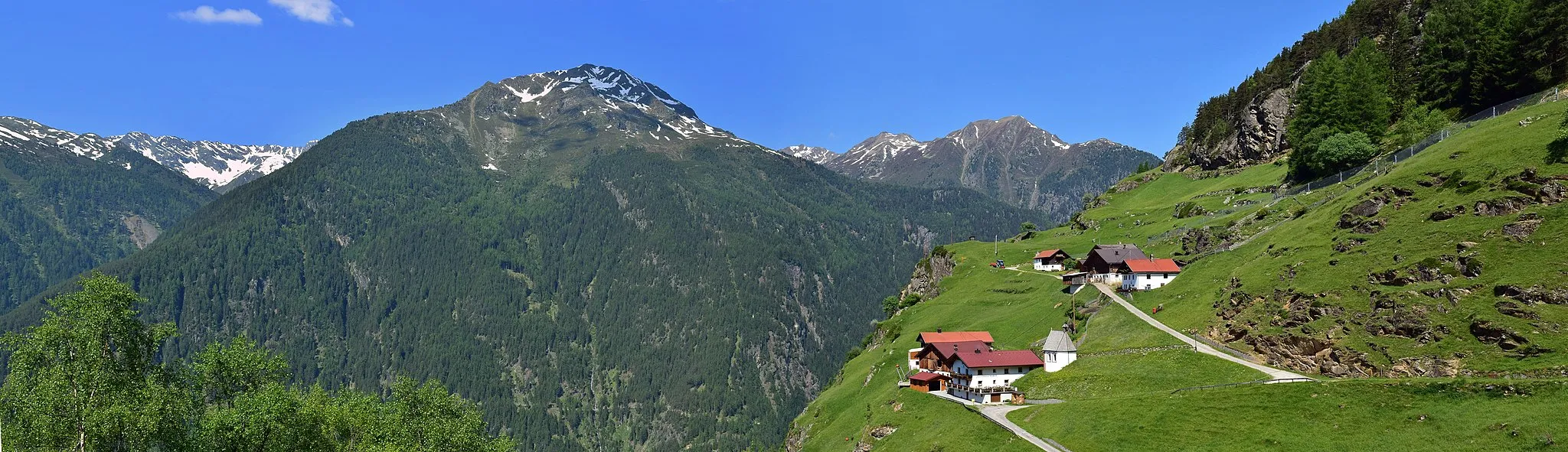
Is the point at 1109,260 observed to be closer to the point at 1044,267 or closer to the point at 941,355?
the point at 941,355

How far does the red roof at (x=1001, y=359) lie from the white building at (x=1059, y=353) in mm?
2519

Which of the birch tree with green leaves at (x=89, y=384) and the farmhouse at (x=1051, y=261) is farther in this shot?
the farmhouse at (x=1051, y=261)

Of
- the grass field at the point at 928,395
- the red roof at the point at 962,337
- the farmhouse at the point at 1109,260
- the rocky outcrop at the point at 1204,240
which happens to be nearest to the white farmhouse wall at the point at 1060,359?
the grass field at the point at 928,395

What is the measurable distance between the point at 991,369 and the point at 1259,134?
352ft

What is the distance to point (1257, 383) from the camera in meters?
66.3

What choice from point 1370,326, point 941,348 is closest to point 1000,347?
point 941,348

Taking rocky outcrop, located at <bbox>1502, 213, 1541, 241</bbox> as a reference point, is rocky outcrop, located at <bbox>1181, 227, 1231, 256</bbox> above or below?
above

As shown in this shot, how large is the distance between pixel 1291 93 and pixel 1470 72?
45627mm

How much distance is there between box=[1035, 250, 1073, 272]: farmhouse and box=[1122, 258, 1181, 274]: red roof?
3388cm

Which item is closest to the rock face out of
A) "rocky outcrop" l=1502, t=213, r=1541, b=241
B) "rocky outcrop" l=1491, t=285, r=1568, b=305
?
"rocky outcrop" l=1502, t=213, r=1541, b=241

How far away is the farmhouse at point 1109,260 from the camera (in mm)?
116188

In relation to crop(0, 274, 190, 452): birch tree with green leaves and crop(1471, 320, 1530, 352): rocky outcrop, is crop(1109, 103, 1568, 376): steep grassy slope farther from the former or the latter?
crop(0, 274, 190, 452): birch tree with green leaves

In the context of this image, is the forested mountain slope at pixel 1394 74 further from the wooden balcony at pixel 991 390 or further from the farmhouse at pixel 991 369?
the wooden balcony at pixel 991 390

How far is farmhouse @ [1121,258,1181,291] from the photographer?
363 ft
